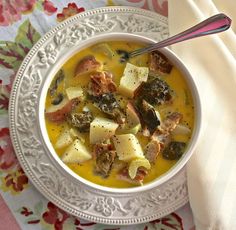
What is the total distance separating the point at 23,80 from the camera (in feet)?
5.24

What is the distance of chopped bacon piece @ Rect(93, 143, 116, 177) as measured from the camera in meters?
1.57

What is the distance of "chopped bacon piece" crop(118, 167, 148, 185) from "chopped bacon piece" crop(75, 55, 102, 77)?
33 cm

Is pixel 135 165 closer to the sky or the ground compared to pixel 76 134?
closer to the ground

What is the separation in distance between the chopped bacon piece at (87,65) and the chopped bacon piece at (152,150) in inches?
11.5

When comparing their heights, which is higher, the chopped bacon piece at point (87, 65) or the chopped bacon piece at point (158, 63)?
the chopped bacon piece at point (87, 65)

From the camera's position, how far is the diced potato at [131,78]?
161 cm

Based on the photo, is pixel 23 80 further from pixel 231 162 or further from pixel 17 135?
pixel 231 162

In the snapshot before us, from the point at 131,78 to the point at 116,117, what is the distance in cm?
13

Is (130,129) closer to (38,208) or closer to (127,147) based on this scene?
(127,147)

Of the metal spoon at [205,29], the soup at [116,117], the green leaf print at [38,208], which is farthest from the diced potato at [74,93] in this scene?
the green leaf print at [38,208]

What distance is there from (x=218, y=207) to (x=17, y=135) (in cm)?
67

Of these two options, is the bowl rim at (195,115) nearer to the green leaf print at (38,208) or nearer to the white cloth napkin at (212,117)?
the white cloth napkin at (212,117)

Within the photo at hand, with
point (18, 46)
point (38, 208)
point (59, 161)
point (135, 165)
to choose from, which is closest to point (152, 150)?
point (135, 165)

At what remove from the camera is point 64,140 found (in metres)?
1.59
